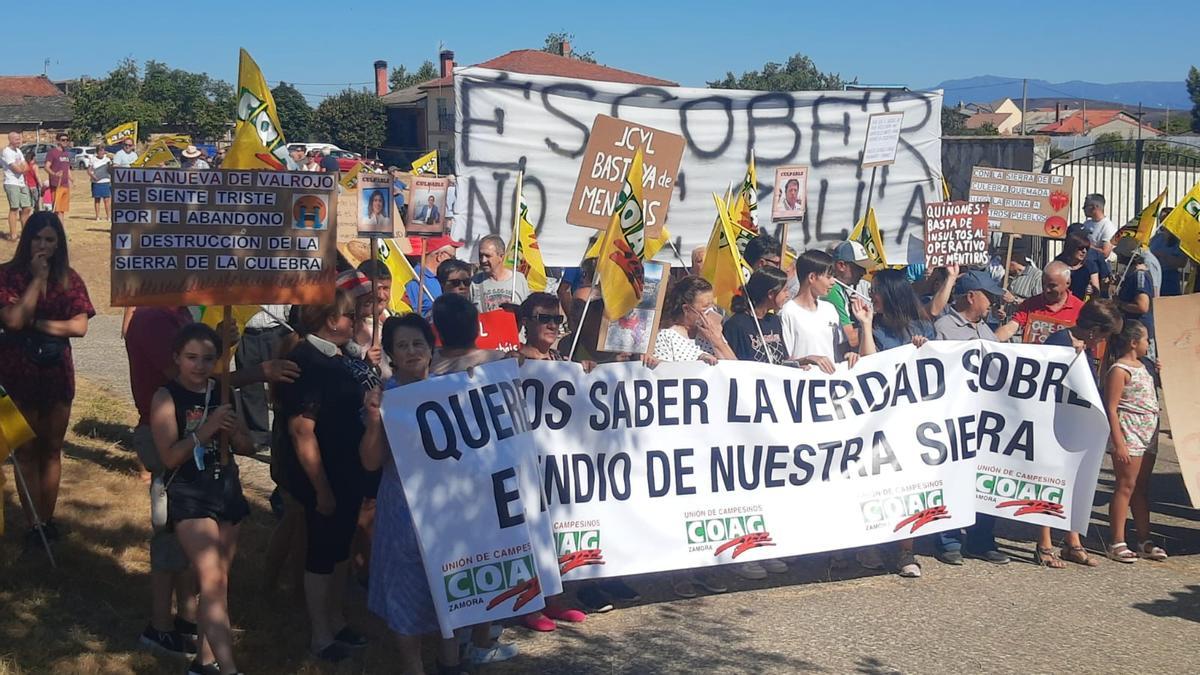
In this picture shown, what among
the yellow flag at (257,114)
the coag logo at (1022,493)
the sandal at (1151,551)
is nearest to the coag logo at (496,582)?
Answer: the yellow flag at (257,114)

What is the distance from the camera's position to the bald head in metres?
7.57

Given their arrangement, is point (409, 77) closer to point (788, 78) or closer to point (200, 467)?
point (788, 78)

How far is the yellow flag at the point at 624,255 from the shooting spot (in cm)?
572

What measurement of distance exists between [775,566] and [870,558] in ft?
1.84

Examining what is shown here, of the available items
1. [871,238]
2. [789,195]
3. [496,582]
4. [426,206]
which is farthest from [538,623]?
[871,238]

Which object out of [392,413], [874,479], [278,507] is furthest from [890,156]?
[392,413]

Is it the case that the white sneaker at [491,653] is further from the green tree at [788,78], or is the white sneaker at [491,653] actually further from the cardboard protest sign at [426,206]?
the green tree at [788,78]

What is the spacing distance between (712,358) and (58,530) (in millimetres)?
3715

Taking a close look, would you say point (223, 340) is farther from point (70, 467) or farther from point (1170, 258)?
point (1170, 258)

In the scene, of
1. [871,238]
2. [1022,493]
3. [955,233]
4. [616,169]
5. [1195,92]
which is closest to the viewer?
[1022,493]

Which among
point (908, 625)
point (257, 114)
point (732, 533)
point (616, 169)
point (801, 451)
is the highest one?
point (257, 114)

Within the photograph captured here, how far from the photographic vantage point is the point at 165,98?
5456cm

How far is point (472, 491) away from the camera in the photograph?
5031 mm

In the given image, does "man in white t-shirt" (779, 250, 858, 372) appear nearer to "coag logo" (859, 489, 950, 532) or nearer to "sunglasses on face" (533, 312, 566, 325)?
"coag logo" (859, 489, 950, 532)
